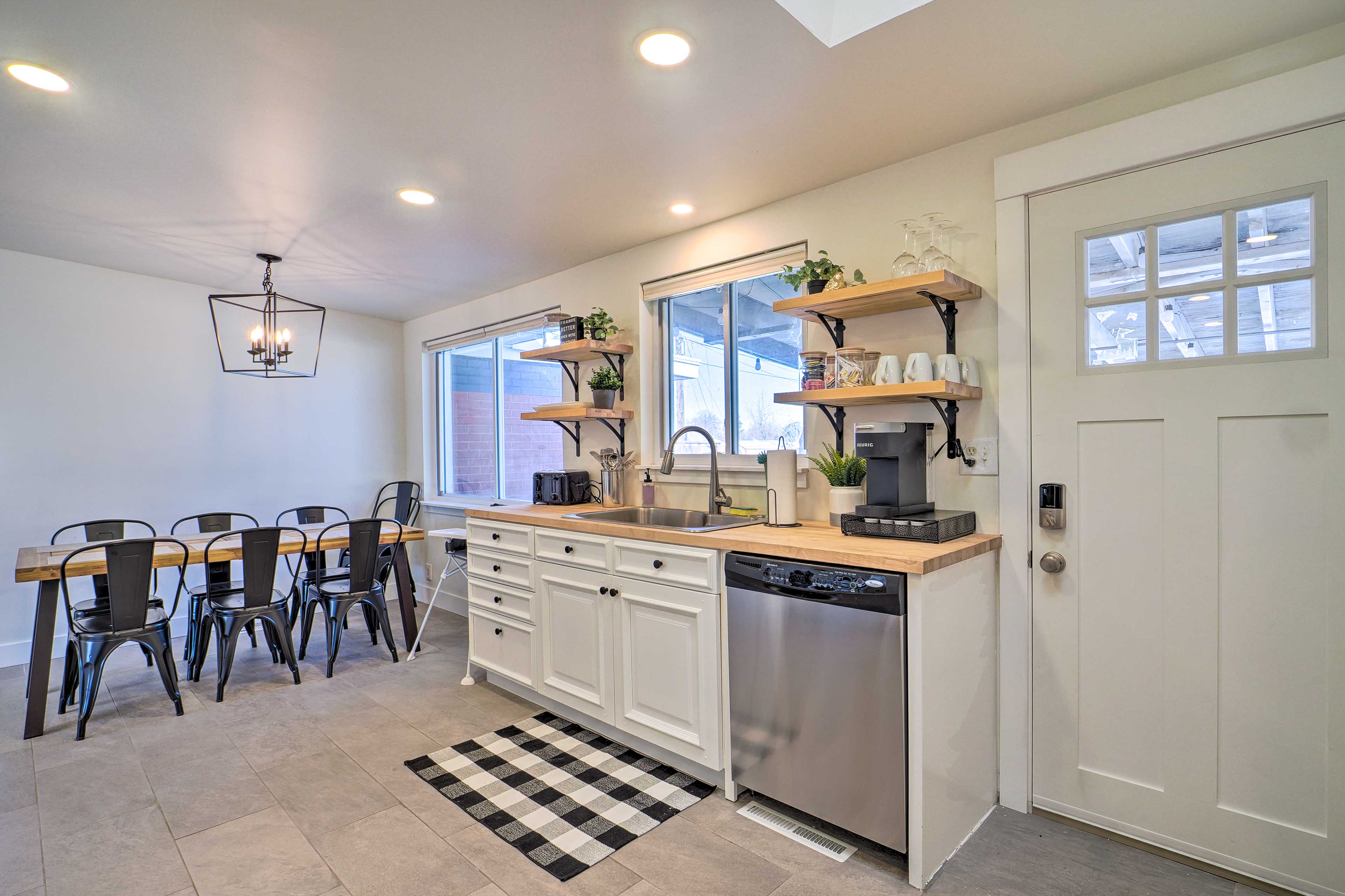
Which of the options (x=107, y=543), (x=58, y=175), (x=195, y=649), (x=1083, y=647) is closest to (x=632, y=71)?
(x=1083, y=647)

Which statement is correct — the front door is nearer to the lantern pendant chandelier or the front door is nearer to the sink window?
the sink window

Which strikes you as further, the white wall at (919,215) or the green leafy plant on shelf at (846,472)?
the green leafy plant on shelf at (846,472)

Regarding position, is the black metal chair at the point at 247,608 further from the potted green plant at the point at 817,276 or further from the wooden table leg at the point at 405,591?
the potted green plant at the point at 817,276

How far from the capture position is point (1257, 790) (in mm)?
1781

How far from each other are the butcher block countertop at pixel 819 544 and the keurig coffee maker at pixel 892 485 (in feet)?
0.15

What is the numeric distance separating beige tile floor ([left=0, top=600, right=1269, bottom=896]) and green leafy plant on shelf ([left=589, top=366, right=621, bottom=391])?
1.68 m

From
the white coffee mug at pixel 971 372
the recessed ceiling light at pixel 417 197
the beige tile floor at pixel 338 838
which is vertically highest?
the recessed ceiling light at pixel 417 197

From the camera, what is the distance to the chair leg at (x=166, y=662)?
2.99 metres

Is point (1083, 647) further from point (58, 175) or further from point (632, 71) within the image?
point (58, 175)

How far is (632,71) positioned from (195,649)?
369 centimetres

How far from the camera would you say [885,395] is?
2.20m

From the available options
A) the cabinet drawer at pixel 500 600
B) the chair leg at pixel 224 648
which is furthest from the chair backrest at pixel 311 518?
the cabinet drawer at pixel 500 600

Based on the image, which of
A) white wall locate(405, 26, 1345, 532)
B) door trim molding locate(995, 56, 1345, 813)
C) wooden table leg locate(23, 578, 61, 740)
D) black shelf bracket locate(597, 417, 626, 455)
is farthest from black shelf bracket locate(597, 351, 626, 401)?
wooden table leg locate(23, 578, 61, 740)

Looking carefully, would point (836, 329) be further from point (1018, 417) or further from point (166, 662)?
point (166, 662)
